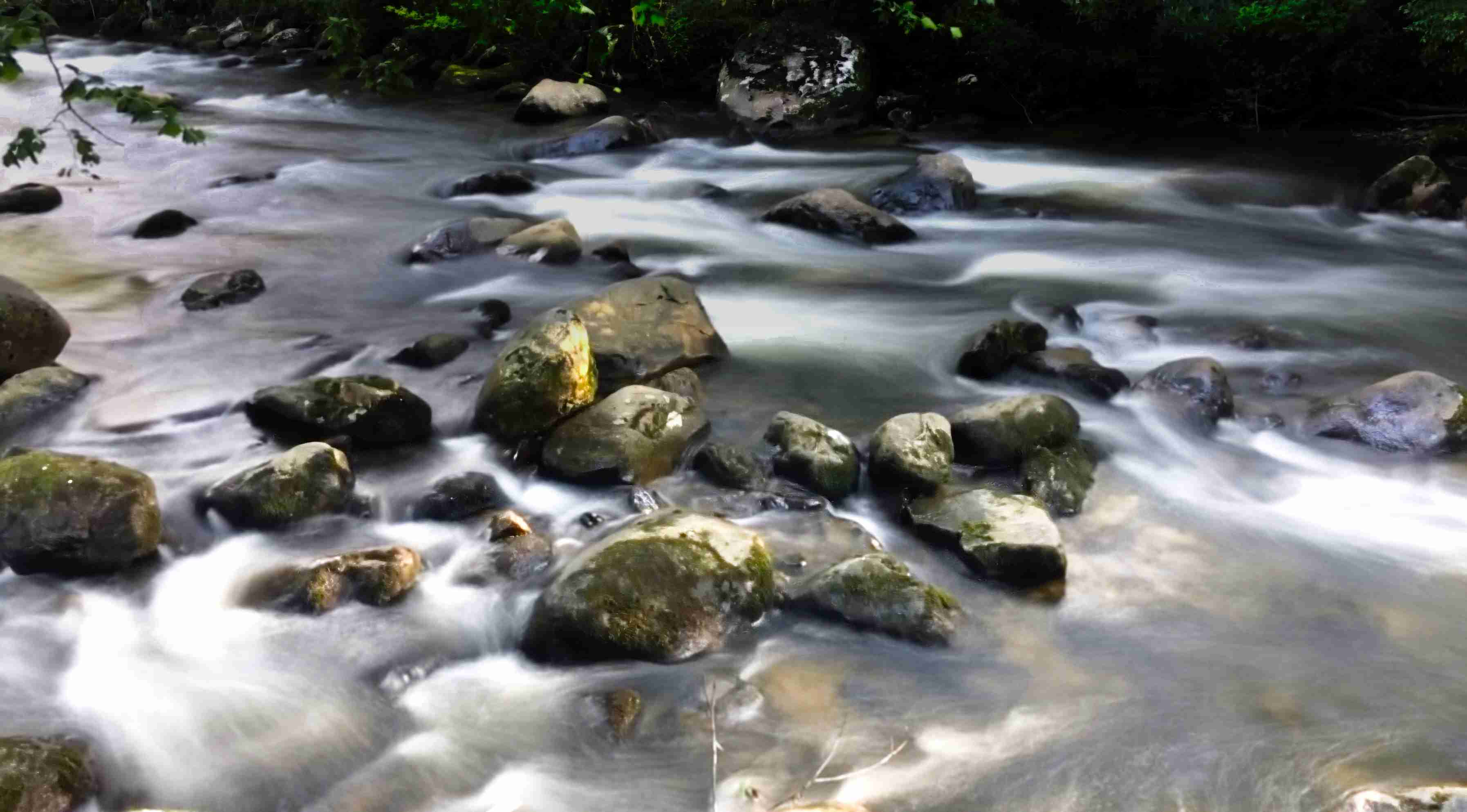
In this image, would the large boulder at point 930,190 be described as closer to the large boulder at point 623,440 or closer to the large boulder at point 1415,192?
the large boulder at point 1415,192

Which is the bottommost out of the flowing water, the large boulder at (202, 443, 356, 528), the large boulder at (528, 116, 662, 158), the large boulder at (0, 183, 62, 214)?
the flowing water

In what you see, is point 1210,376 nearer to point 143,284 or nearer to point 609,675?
point 609,675

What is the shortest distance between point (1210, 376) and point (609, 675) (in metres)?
3.13

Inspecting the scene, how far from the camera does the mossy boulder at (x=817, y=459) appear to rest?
4340mm

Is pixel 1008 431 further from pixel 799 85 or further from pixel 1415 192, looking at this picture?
pixel 799 85

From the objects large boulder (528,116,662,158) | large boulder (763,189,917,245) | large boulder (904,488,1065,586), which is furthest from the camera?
large boulder (528,116,662,158)

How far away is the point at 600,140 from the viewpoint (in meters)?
10.6

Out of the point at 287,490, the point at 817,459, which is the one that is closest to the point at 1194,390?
the point at 817,459

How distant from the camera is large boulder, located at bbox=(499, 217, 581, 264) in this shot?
712 centimetres

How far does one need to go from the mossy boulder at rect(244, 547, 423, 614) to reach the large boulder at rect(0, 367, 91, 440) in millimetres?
1777

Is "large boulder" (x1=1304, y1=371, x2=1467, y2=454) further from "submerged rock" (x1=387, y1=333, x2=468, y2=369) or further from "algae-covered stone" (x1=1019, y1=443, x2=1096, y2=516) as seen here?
"submerged rock" (x1=387, y1=333, x2=468, y2=369)

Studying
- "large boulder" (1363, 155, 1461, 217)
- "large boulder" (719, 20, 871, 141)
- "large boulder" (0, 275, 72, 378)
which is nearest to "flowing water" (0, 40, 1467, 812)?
"large boulder" (1363, 155, 1461, 217)

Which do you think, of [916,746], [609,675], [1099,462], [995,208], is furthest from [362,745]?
[995,208]

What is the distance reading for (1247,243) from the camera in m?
7.87
